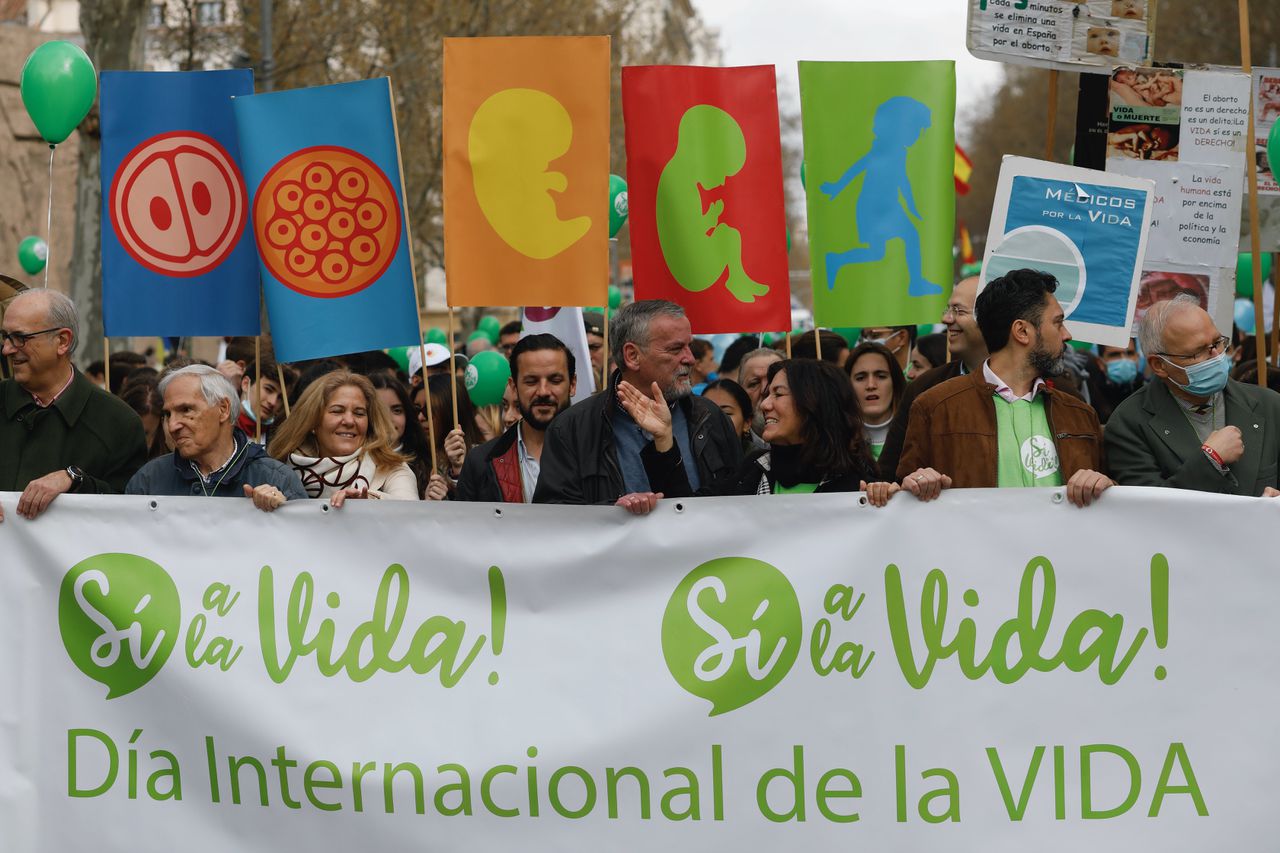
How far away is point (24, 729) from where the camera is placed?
4648 mm

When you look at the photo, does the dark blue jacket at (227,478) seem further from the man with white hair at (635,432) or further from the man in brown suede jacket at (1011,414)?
the man in brown suede jacket at (1011,414)

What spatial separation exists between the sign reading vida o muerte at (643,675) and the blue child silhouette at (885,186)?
5.71 feet

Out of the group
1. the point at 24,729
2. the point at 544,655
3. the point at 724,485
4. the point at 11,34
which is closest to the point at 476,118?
the point at 724,485

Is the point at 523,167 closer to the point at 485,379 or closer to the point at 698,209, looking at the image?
the point at 698,209

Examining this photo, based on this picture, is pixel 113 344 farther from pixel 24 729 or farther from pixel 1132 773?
pixel 1132 773

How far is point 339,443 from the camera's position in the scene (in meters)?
5.69

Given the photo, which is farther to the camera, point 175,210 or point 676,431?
point 175,210

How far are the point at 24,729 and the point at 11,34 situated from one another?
17623 mm

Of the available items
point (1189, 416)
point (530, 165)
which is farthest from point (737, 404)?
point (1189, 416)

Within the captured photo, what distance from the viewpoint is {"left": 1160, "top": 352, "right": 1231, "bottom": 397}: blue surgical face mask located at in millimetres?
4664

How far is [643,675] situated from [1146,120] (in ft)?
10.1

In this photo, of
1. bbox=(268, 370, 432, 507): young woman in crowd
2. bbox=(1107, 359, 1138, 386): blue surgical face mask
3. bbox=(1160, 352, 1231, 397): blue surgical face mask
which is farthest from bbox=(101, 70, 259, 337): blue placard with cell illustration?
bbox=(1107, 359, 1138, 386): blue surgical face mask

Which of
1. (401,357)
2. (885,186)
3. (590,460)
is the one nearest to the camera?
(590,460)

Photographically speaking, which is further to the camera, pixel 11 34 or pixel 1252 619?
pixel 11 34
